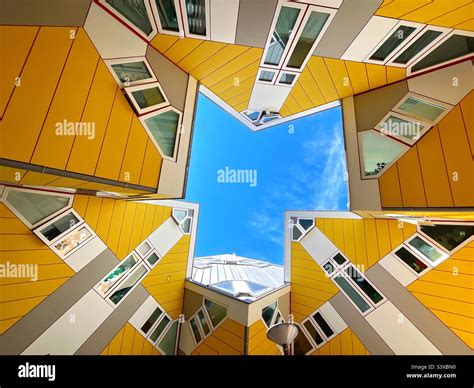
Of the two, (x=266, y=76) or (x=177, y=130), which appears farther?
(x=266, y=76)

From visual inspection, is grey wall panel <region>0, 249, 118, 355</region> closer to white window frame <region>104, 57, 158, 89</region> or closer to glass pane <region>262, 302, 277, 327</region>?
white window frame <region>104, 57, 158, 89</region>

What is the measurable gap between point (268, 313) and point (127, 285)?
416 cm

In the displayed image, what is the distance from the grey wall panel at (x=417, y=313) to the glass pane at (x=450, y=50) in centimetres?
467

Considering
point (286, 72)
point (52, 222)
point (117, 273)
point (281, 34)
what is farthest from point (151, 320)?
point (281, 34)

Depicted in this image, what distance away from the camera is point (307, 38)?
3520mm

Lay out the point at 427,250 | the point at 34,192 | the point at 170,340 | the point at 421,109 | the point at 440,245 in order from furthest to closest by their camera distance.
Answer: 1. the point at 170,340
2. the point at 427,250
3. the point at 440,245
4. the point at 34,192
5. the point at 421,109

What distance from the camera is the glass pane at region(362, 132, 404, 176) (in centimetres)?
388

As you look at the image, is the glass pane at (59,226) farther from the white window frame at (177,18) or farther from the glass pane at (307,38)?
the glass pane at (307,38)

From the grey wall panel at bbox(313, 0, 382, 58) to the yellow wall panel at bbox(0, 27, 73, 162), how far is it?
12.5 ft

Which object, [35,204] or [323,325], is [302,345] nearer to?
[323,325]

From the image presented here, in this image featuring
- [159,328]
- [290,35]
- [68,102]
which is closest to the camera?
[68,102]

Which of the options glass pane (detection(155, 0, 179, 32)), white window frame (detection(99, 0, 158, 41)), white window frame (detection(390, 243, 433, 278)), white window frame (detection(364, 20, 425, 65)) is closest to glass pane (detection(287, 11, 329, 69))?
white window frame (detection(364, 20, 425, 65))

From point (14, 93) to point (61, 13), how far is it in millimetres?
1162

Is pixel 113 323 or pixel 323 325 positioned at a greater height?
pixel 113 323
